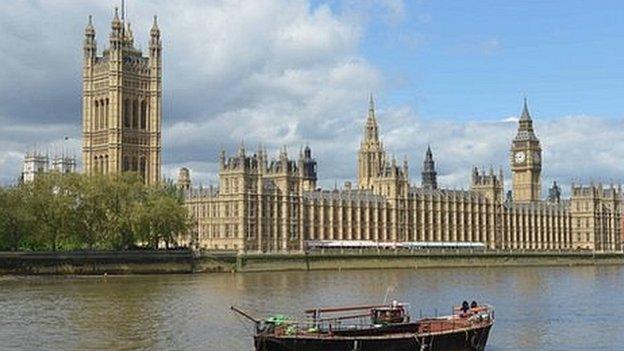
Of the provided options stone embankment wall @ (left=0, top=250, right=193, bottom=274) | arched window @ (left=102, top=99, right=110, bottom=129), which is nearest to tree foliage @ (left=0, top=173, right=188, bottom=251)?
stone embankment wall @ (left=0, top=250, right=193, bottom=274)

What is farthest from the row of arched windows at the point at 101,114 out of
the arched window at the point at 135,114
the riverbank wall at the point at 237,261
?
the riverbank wall at the point at 237,261

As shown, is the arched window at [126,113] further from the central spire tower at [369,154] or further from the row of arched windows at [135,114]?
the central spire tower at [369,154]

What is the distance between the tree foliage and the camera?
3971 inches

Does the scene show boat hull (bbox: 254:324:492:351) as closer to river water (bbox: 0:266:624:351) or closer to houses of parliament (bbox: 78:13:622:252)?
river water (bbox: 0:266:624:351)

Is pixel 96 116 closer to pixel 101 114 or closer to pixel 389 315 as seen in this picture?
pixel 101 114

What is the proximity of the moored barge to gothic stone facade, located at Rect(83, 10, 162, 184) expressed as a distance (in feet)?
341

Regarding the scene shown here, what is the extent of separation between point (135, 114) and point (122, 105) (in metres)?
3.55

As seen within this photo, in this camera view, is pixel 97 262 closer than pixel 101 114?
Yes

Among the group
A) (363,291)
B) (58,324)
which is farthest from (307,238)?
(58,324)

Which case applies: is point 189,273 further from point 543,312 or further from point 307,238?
point 543,312

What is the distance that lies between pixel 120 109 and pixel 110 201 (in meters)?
42.5

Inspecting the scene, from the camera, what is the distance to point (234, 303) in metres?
68.7

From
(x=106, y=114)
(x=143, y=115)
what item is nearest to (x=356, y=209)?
(x=143, y=115)

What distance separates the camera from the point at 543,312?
2554 inches
